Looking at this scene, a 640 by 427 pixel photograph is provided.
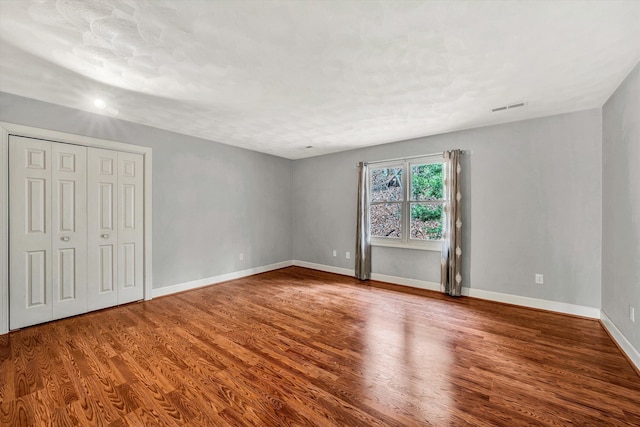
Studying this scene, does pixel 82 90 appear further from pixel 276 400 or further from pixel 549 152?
pixel 549 152

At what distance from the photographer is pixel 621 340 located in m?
2.51

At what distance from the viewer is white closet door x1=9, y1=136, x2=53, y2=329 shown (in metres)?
2.88

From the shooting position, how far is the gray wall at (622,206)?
7.47 feet

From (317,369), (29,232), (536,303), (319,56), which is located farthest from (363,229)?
(29,232)

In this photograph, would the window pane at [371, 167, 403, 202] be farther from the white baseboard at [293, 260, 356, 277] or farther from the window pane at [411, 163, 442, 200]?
the white baseboard at [293, 260, 356, 277]

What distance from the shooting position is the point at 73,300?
326 cm

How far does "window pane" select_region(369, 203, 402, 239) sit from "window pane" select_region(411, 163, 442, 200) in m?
0.40

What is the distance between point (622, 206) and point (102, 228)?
18.9 feet

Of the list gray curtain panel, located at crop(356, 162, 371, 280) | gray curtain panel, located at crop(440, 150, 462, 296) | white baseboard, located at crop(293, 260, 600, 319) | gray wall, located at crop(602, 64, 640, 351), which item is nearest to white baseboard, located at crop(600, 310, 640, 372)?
gray wall, located at crop(602, 64, 640, 351)

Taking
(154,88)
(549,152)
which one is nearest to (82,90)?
(154,88)

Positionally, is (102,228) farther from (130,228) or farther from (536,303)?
(536,303)

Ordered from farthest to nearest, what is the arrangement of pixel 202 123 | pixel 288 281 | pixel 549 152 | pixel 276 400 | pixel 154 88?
pixel 288 281
pixel 202 123
pixel 549 152
pixel 154 88
pixel 276 400

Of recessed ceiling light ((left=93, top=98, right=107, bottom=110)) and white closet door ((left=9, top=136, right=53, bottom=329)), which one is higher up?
recessed ceiling light ((left=93, top=98, right=107, bottom=110))

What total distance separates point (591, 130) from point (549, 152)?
1.43 ft
